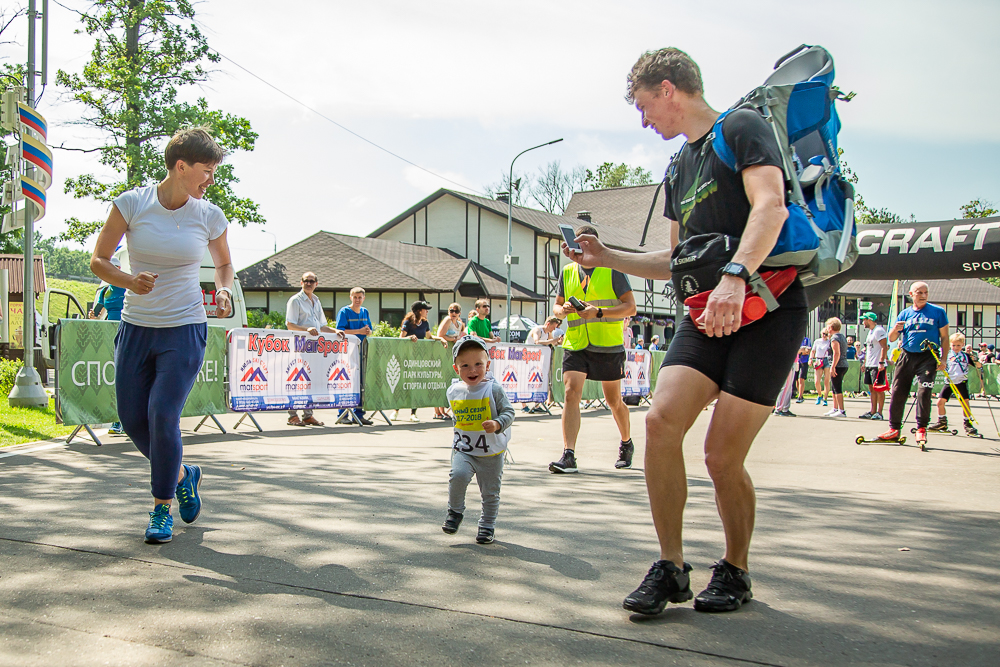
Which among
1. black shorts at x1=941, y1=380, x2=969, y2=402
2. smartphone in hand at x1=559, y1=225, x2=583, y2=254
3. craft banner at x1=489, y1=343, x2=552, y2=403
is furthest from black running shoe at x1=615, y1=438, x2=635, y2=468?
black shorts at x1=941, y1=380, x2=969, y2=402

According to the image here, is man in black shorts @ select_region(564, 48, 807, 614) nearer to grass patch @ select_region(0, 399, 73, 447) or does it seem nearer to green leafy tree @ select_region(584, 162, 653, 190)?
grass patch @ select_region(0, 399, 73, 447)

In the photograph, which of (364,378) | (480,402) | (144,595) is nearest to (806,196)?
(480,402)

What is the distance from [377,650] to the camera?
8.70 feet

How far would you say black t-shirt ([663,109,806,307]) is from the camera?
3.05m

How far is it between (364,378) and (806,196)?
9272mm

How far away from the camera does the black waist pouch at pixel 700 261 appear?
312 centimetres

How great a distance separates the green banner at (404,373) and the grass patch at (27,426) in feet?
12.7

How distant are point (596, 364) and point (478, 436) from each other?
9.32 feet

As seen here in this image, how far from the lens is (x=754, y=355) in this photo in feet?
10.3

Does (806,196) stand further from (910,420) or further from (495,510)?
(910,420)

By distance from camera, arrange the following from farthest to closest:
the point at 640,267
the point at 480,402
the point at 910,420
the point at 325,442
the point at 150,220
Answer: the point at 910,420, the point at 325,442, the point at 480,402, the point at 150,220, the point at 640,267

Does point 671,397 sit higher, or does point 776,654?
point 671,397

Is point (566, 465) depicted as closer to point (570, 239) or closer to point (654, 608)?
point (570, 239)

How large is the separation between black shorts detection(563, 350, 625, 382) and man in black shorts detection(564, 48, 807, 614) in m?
3.70
